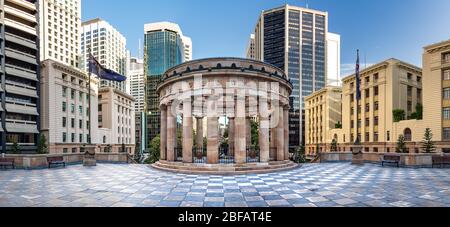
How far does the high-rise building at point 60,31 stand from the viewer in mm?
83250

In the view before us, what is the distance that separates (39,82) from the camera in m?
50.6

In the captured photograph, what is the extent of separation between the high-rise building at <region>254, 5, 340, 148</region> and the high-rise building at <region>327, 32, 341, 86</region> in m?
12.3

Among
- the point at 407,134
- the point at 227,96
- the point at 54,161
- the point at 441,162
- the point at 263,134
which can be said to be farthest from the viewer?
the point at 407,134

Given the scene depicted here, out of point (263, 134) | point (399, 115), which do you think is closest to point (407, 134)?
point (399, 115)

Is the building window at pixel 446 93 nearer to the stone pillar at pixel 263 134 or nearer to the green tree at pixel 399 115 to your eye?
the green tree at pixel 399 115

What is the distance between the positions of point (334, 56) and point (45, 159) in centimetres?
17733

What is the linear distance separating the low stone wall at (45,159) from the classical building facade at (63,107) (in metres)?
25.2

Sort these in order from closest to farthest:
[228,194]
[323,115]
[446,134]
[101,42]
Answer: [228,194] → [446,134] → [323,115] → [101,42]

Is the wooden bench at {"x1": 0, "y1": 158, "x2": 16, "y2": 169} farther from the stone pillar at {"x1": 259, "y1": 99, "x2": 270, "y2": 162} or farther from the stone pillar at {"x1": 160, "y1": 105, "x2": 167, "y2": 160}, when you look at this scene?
the stone pillar at {"x1": 259, "y1": 99, "x2": 270, "y2": 162}

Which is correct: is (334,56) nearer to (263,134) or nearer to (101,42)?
(101,42)

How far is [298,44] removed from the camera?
5595 inches

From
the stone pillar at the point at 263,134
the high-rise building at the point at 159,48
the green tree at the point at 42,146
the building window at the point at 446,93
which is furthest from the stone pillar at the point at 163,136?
the high-rise building at the point at 159,48
